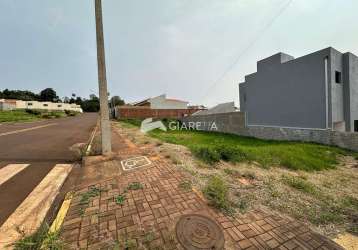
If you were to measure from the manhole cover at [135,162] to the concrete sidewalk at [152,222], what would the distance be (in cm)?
112

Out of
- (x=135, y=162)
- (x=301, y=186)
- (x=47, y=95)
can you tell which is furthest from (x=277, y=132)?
(x=47, y=95)

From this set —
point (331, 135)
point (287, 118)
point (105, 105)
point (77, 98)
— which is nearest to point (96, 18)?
point (105, 105)

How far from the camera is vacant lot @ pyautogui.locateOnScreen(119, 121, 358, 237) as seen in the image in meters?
3.03

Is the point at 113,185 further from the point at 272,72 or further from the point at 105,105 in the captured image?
the point at 272,72

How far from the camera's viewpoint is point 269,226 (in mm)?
2535

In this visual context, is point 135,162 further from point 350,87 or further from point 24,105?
point 24,105

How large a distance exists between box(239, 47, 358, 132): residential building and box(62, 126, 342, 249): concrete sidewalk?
11537mm

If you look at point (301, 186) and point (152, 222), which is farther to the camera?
point (301, 186)

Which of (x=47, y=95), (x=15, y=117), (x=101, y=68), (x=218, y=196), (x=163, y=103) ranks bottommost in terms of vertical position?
(x=218, y=196)

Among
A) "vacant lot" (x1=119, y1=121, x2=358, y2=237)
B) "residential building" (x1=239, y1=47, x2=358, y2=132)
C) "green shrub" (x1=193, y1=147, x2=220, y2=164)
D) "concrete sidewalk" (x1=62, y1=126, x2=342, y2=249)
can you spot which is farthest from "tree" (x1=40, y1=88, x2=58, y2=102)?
"concrete sidewalk" (x1=62, y1=126, x2=342, y2=249)

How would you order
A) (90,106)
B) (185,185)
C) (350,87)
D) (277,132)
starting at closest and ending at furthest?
1. (185,185)
2. (350,87)
3. (277,132)
4. (90,106)

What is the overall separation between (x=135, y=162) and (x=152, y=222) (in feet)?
10.00

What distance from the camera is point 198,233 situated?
2316 millimetres

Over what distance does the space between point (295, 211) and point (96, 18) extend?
734 centimetres
